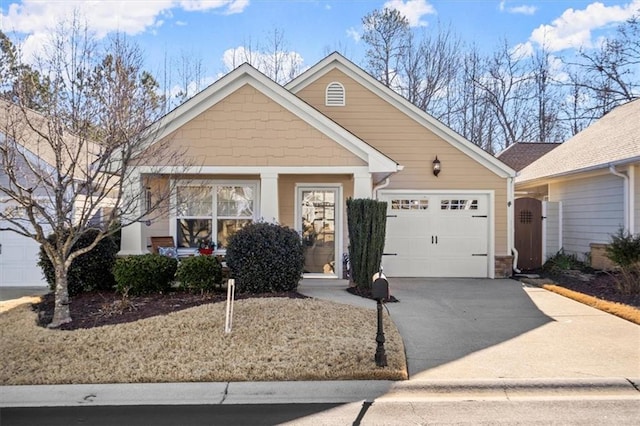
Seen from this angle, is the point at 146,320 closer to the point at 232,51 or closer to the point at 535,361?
the point at 535,361

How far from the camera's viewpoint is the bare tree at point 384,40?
25766mm

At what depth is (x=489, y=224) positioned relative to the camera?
1269 cm

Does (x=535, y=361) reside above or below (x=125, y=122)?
below

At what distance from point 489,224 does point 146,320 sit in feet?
30.5

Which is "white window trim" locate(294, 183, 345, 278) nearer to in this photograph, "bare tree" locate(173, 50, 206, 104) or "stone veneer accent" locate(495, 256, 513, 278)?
"stone veneer accent" locate(495, 256, 513, 278)

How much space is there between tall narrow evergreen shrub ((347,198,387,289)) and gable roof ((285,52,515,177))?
398 centimetres

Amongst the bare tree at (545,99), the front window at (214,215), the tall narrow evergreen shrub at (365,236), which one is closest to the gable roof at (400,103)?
the front window at (214,215)

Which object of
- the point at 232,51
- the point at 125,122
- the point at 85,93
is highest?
the point at 232,51

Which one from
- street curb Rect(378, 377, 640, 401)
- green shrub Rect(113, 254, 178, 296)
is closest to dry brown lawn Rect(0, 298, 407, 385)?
street curb Rect(378, 377, 640, 401)

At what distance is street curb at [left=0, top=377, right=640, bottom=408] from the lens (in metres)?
4.86

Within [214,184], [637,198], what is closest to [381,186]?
[214,184]

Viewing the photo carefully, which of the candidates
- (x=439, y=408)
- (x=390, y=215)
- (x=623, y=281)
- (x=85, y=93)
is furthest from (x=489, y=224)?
(x=85, y=93)

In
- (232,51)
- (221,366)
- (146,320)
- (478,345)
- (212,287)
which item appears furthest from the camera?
(232,51)

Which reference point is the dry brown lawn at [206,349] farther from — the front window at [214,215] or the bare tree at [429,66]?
the bare tree at [429,66]
